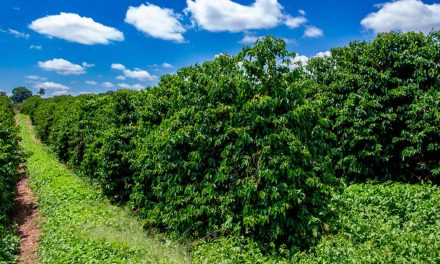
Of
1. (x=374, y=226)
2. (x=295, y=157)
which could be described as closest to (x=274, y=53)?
(x=295, y=157)

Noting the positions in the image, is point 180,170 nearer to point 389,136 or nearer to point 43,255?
point 43,255

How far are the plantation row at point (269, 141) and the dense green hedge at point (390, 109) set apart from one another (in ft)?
0.13

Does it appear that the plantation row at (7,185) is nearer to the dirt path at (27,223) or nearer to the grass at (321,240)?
the dirt path at (27,223)

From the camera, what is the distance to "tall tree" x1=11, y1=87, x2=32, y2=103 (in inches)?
5868

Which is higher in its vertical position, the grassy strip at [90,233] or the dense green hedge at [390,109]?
the dense green hedge at [390,109]

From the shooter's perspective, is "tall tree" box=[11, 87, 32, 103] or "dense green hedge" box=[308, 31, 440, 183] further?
"tall tree" box=[11, 87, 32, 103]

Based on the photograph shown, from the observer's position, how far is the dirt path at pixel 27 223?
33.9ft

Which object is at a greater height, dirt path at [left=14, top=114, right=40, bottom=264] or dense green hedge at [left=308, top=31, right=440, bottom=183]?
dense green hedge at [left=308, top=31, right=440, bottom=183]

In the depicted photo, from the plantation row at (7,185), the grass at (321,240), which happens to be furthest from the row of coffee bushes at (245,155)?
the plantation row at (7,185)

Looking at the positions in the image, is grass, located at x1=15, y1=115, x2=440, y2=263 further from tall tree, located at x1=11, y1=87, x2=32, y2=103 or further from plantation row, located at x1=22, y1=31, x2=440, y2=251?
tall tree, located at x1=11, y1=87, x2=32, y2=103

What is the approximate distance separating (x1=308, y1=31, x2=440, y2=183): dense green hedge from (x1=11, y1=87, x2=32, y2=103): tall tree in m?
159

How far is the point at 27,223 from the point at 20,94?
156 m

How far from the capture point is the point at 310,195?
27.9 ft

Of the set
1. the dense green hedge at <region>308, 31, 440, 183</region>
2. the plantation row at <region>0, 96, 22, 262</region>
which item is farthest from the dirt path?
the dense green hedge at <region>308, 31, 440, 183</region>
